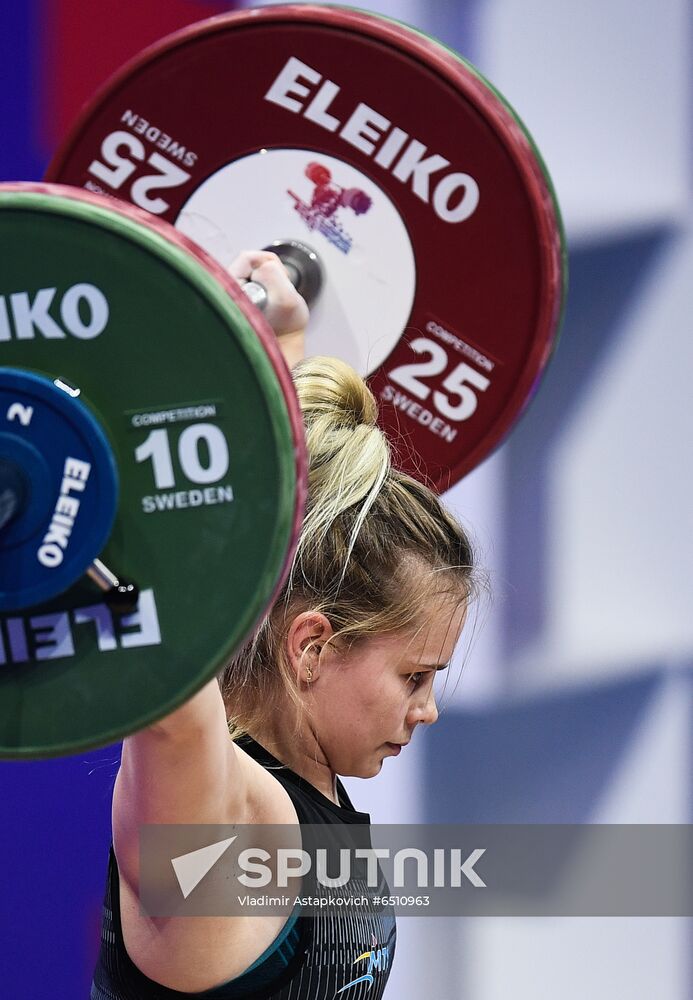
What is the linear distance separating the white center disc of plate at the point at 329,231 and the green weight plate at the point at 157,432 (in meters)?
0.63

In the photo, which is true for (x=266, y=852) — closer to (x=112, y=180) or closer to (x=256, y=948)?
(x=256, y=948)

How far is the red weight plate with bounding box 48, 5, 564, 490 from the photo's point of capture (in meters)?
1.28

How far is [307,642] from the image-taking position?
1.00m

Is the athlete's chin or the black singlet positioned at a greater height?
the athlete's chin

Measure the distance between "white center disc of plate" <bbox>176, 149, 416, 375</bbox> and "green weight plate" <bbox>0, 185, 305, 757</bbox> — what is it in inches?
24.7

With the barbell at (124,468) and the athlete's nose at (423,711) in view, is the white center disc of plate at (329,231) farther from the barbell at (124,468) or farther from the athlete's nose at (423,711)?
the barbell at (124,468)

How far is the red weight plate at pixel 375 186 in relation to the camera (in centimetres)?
128

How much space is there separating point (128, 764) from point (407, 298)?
27.4 inches

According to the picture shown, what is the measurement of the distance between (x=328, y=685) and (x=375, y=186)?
55 centimetres
